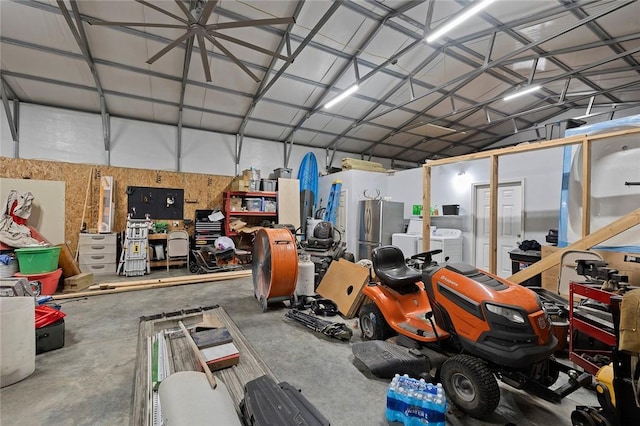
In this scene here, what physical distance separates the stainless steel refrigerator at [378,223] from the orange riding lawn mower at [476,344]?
4443 mm

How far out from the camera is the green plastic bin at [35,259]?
397 centimetres

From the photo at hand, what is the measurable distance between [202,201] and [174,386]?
6.57 metres

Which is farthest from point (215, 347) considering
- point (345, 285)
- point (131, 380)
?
point (345, 285)

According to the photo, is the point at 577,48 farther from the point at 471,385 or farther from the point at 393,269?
the point at 471,385

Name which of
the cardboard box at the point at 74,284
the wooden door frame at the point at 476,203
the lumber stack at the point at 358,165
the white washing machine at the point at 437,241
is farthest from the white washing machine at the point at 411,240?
the cardboard box at the point at 74,284

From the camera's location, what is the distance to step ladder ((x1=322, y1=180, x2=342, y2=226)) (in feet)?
26.7

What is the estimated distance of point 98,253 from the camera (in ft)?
18.7

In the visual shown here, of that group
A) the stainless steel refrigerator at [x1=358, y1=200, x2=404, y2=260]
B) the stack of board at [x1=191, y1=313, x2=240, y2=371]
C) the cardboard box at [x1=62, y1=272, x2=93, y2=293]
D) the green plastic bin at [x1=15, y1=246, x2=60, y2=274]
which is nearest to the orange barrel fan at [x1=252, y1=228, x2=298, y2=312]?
the stack of board at [x1=191, y1=313, x2=240, y2=371]

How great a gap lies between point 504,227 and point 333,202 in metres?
4.39

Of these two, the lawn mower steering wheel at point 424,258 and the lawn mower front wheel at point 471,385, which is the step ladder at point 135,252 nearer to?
the lawn mower steering wheel at point 424,258

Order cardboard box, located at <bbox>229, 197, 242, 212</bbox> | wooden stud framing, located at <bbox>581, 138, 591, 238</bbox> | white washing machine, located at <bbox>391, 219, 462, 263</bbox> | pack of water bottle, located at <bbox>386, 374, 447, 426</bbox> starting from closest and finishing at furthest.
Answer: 1. pack of water bottle, located at <bbox>386, 374, 447, 426</bbox>
2. wooden stud framing, located at <bbox>581, 138, 591, 238</bbox>
3. white washing machine, located at <bbox>391, 219, 462, 263</bbox>
4. cardboard box, located at <bbox>229, 197, 242, 212</bbox>

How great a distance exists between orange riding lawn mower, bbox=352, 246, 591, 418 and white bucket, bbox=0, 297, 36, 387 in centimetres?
273

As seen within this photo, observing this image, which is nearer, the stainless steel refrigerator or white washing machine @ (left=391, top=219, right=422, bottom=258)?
white washing machine @ (left=391, top=219, right=422, bottom=258)

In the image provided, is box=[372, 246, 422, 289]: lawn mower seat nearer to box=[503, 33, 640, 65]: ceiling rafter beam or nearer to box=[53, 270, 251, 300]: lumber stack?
box=[53, 270, 251, 300]: lumber stack
